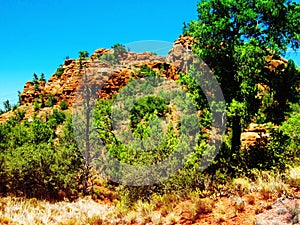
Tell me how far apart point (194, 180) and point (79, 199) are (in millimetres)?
14552

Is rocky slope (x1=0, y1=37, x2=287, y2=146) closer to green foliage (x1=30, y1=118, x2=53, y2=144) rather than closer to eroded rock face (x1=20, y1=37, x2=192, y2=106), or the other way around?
eroded rock face (x1=20, y1=37, x2=192, y2=106)

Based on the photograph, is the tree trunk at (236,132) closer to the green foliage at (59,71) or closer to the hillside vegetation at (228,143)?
the hillside vegetation at (228,143)

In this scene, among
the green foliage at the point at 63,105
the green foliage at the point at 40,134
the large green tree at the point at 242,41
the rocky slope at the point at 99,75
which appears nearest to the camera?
the large green tree at the point at 242,41

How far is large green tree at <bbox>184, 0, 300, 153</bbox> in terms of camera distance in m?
11.6

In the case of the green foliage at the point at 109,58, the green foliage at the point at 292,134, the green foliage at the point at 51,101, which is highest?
the green foliage at the point at 109,58

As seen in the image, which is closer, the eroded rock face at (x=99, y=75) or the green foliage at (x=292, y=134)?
the green foliage at (x=292, y=134)

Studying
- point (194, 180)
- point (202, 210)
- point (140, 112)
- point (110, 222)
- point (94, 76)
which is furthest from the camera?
point (94, 76)

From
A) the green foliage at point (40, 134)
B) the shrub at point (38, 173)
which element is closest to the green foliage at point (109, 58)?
the green foliage at point (40, 134)

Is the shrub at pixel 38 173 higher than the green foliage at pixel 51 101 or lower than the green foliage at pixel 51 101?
lower

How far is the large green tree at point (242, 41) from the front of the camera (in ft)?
38.0

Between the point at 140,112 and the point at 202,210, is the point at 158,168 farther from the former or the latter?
the point at 140,112

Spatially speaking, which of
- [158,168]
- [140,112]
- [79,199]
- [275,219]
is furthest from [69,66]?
[275,219]

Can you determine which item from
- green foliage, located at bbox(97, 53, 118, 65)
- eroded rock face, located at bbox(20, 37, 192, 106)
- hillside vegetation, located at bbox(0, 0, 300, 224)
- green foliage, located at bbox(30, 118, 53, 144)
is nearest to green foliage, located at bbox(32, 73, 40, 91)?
eroded rock face, located at bbox(20, 37, 192, 106)

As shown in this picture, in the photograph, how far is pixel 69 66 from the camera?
89125mm
